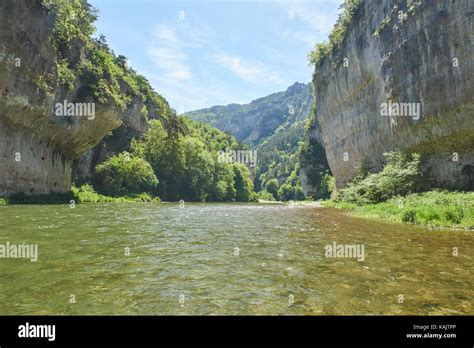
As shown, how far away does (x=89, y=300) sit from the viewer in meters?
6.09

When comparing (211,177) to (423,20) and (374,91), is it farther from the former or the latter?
(423,20)

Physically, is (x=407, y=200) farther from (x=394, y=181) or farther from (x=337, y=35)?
(x=337, y=35)

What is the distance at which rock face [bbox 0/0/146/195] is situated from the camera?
3145 centimetres

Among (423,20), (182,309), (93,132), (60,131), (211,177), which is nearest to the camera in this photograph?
(182,309)

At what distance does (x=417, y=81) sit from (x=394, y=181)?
28.7 feet

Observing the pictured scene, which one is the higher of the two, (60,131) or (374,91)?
(374,91)

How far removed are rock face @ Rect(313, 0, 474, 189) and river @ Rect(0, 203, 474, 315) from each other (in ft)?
52.0

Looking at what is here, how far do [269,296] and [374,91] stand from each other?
39.9 metres

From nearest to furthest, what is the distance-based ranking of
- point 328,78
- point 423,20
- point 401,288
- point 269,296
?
point 269,296, point 401,288, point 423,20, point 328,78

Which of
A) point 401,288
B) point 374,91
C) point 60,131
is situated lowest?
point 401,288

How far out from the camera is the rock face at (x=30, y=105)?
31.5 meters

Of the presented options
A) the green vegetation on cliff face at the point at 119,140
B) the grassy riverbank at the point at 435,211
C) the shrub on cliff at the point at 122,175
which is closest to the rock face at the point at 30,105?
the green vegetation on cliff face at the point at 119,140

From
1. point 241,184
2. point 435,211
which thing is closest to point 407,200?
point 435,211
